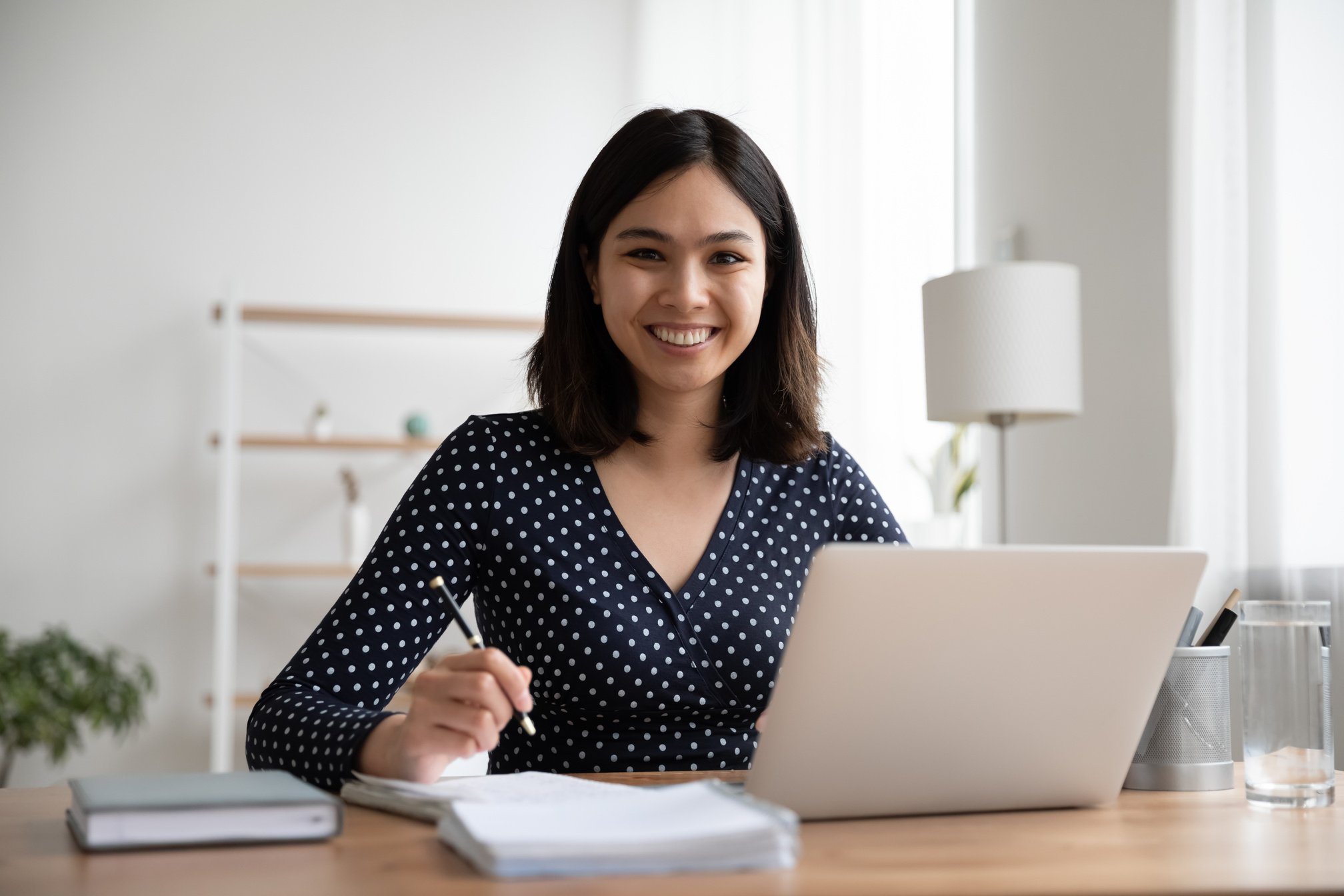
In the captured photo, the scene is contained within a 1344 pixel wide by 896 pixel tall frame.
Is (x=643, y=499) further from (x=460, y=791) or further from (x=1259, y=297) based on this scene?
(x=1259, y=297)

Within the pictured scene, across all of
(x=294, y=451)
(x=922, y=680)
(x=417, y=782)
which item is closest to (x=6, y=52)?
(x=294, y=451)

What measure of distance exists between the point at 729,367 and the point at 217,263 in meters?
3.02

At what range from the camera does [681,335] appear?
1.48 m

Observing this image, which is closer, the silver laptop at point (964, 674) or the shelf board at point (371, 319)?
the silver laptop at point (964, 674)

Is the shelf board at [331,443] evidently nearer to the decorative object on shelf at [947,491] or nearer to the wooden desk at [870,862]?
the decorative object on shelf at [947,491]

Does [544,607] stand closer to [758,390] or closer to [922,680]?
[758,390]

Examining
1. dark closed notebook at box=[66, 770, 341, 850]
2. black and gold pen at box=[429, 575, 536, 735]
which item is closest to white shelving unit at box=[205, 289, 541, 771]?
black and gold pen at box=[429, 575, 536, 735]

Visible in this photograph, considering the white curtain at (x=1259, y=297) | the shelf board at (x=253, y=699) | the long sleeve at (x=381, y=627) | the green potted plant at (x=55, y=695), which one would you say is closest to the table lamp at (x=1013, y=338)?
the white curtain at (x=1259, y=297)

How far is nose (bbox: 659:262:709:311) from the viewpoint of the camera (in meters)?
1.44

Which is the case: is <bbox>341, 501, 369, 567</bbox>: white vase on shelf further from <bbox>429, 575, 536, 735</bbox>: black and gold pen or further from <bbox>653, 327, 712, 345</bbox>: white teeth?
<bbox>429, 575, 536, 735</bbox>: black and gold pen

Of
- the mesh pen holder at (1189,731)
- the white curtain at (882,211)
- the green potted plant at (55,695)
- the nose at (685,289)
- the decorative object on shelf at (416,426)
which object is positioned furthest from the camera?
the decorative object on shelf at (416,426)

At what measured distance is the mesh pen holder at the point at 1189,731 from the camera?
1086 mm

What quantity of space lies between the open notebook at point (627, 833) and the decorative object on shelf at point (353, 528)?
319 centimetres

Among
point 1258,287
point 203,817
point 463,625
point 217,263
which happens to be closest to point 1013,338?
point 1258,287
